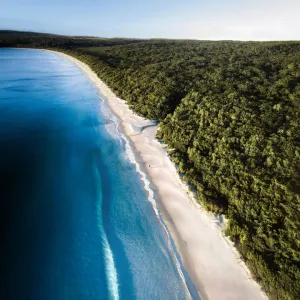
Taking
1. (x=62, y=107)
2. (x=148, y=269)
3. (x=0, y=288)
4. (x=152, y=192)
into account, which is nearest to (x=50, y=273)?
(x=0, y=288)

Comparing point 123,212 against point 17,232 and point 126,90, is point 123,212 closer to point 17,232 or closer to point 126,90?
point 17,232

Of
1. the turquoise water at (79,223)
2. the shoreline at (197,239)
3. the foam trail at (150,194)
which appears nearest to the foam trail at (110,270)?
the turquoise water at (79,223)

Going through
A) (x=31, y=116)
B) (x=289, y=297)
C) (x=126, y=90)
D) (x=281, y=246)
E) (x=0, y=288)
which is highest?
(x=126, y=90)

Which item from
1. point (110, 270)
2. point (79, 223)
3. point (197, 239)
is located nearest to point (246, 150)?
point (197, 239)

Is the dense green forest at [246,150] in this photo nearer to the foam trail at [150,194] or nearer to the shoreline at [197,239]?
the shoreline at [197,239]

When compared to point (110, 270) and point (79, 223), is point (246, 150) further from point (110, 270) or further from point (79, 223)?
point (79, 223)

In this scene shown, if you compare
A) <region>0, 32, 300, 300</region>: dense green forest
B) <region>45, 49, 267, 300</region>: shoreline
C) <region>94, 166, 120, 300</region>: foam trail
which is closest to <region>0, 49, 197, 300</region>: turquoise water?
<region>94, 166, 120, 300</region>: foam trail
